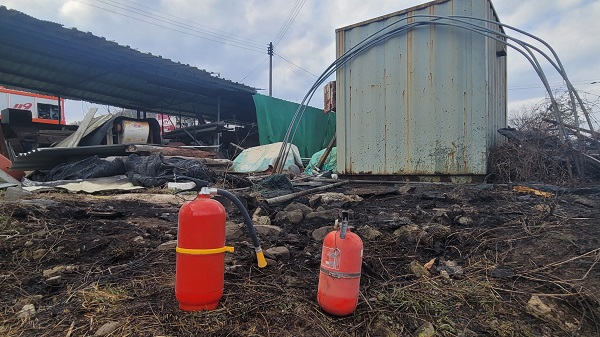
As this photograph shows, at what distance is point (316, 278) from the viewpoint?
1.91 meters

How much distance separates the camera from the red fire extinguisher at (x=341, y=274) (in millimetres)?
1493

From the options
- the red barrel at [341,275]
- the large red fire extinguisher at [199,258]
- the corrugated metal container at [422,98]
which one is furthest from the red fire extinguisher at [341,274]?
the corrugated metal container at [422,98]

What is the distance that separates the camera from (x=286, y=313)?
1.53 m

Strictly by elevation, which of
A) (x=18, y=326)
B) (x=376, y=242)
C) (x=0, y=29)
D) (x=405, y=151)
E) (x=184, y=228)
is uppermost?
(x=0, y=29)

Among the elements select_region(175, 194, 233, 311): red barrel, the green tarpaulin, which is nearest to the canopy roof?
the green tarpaulin

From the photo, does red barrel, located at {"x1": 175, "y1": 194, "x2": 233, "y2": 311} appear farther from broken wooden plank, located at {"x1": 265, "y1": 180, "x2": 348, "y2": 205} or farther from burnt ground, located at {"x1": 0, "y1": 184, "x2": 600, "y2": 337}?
broken wooden plank, located at {"x1": 265, "y1": 180, "x2": 348, "y2": 205}

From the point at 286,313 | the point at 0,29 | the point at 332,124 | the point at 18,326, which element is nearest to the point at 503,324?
the point at 286,313

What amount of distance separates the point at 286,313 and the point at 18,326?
3.94ft

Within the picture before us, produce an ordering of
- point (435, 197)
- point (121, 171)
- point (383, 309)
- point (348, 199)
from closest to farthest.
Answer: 1. point (383, 309)
2. point (435, 197)
3. point (348, 199)
4. point (121, 171)

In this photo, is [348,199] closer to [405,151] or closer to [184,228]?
[405,151]

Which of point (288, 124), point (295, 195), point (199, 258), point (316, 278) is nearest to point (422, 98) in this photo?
point (295, 195)

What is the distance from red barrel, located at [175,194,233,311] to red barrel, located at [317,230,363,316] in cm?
50

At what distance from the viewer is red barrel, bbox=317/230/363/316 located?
4.90ft

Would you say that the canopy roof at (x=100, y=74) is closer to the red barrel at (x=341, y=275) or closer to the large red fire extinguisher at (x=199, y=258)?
the large red fire extinguisher at (x=199, y=258)
